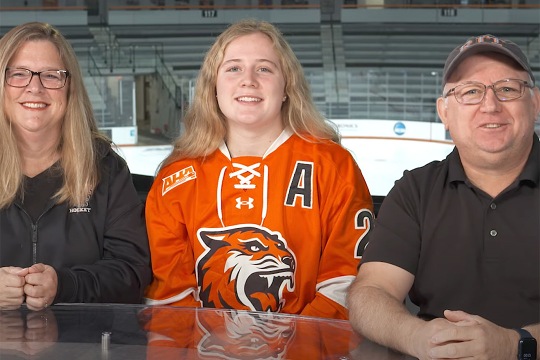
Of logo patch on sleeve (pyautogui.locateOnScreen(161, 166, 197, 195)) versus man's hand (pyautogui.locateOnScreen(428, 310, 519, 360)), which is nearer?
man's hand (pyautogui.locateOnScreen(428, 310, 519, 360))

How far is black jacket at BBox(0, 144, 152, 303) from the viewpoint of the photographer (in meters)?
1.91

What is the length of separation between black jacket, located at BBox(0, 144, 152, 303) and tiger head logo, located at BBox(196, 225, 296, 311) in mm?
172

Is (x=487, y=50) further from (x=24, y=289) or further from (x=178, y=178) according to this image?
(x=24, y=289)

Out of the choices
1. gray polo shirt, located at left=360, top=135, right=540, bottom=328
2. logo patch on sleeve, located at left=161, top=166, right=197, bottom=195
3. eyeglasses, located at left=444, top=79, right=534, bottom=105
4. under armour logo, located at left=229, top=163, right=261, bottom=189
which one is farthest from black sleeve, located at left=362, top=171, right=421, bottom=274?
logo patch on sleeve, located at left=161, top=166, right=197, bottom=195

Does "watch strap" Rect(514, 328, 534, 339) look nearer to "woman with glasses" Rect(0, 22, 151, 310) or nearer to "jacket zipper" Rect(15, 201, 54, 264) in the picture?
"woman with glasses" Rect(0, 22, 151, 310)

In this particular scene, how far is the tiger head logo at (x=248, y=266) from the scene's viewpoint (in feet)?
6.39

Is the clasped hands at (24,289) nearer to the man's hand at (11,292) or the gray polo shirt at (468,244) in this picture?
the man's hand at (11,292)

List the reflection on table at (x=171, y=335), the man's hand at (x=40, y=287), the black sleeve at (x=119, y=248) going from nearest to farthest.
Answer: the reflection on table at (x=171, y=335), the man's hand at (x=40, y=287), the black sleeve at (x=119, y=248)

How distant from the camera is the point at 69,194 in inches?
76.5

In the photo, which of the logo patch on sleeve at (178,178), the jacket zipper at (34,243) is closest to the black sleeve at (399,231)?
the logo patch on sleeve at (178,178)

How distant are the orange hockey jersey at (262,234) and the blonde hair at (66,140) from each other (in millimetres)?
180

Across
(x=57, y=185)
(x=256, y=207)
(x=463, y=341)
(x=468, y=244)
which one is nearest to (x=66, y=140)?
(x=57, y=185)

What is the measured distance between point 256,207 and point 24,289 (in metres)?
0.59

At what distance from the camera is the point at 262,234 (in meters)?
1.96
